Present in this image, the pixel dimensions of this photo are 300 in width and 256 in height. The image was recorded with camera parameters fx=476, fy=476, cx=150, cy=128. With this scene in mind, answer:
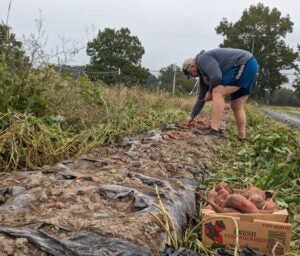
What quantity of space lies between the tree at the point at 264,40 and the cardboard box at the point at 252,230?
5254 cm

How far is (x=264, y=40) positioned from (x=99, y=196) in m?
57.0

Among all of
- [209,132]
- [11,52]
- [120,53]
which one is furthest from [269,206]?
[120,53]

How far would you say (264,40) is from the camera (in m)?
57.0

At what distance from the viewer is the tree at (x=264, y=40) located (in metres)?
54.7

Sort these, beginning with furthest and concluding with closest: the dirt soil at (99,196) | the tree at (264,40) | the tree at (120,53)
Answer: the tree at (264,40), the tree at (120,53), the dirt soil at (99,196)

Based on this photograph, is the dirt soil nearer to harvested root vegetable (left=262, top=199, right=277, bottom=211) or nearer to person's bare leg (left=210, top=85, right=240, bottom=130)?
harvested root vegetable (left=262, top=199, right=277, bottom=211)

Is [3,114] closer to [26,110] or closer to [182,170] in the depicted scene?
[26,110]

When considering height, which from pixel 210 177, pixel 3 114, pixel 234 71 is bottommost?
pixel 210 177

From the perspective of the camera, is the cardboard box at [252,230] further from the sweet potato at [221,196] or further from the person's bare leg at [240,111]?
the person's bare leg at [240,111]

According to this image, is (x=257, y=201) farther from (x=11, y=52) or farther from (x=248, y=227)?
(x=11, y=52)

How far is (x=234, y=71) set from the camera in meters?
6.20

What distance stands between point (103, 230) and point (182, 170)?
1794 millimetres

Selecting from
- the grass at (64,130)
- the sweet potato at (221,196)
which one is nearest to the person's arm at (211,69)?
the grass at (64,130)

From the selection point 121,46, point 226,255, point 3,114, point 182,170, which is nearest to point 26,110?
point 3,114
